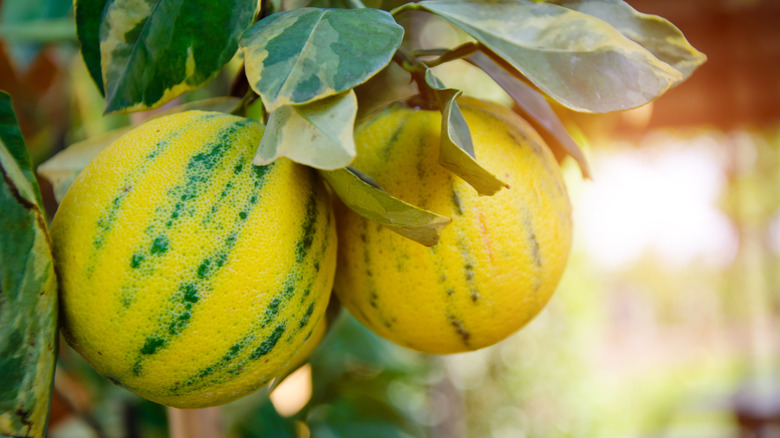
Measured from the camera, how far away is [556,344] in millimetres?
2811

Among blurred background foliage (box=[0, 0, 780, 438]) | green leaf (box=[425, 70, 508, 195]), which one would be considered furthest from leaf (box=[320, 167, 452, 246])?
blurred background foliage (box=[0, 0, 780, 438])

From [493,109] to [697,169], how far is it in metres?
9.11

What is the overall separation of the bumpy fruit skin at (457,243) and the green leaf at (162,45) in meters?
0.11

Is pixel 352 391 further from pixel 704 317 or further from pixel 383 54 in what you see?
pixel 704 317

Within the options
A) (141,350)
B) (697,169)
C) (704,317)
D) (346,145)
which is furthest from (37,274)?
(704,317)

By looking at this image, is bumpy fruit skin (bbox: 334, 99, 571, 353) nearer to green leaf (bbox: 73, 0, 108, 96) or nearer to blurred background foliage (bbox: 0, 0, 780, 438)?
blurred background foliage (bbox: 0, 0, 780, 438)

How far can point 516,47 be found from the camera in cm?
37

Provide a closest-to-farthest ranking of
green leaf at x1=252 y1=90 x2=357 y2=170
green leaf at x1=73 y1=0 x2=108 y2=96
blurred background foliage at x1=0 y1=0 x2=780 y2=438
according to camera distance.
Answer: green leaf at x1=252 y1=90 x2=357 y2=170 < green leaf at x1=73 y1=0 x2=108 y2=96 < blurred background foliage at x1=0 y1=0 x2=780 y2=438

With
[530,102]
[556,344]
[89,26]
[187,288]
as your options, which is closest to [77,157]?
[89,26]

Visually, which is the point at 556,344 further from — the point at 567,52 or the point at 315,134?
the point at 315,134

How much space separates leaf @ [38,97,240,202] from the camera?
0.44 m

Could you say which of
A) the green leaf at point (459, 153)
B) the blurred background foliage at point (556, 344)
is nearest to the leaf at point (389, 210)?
the green leaf at point (459, 153)

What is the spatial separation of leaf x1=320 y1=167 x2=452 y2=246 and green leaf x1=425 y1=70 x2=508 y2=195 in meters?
0.03

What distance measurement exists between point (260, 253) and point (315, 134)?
3.2 inches
